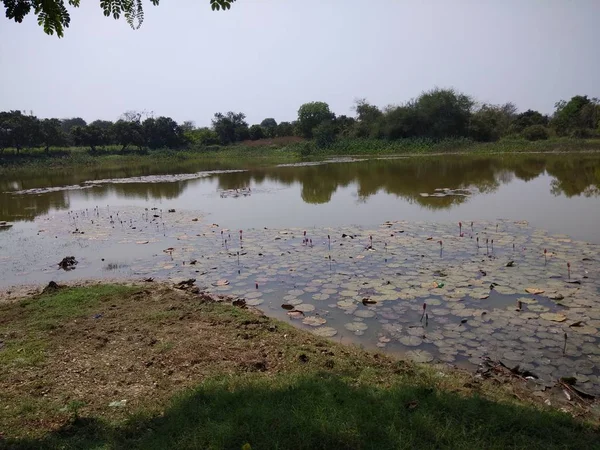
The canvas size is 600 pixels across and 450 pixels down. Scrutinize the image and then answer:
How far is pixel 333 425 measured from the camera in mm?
3012

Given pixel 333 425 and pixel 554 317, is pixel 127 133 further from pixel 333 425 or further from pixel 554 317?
pixel 333 425

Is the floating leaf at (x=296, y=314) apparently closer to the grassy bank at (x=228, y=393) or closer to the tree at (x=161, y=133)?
the grassy bank at (x=228, y=393)

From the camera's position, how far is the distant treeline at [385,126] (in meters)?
44.4

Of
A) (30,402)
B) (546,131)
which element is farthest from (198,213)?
(546,131)

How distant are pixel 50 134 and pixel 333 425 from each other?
52426mm

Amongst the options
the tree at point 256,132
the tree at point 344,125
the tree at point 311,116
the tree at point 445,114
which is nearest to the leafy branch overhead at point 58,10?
the tree at point 445,114

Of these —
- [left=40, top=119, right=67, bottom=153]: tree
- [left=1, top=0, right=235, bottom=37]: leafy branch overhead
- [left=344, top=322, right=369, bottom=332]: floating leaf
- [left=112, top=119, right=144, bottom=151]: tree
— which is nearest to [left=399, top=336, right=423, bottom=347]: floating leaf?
[left=344, top=322, right=369, bottom=332]: floating leaf

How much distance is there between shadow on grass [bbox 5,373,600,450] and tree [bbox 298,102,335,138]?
5964 centimetres

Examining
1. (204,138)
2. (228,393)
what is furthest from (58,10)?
(204,138)

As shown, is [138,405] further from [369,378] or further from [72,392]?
[369,378]

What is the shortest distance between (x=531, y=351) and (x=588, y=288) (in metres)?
2.45

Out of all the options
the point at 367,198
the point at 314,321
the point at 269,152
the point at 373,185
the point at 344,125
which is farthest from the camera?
the point at 344,125

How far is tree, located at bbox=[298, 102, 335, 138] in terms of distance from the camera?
61719 mm

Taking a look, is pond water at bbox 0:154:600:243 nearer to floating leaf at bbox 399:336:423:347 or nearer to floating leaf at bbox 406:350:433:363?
floating leaf at bbox 399:336:423:347
